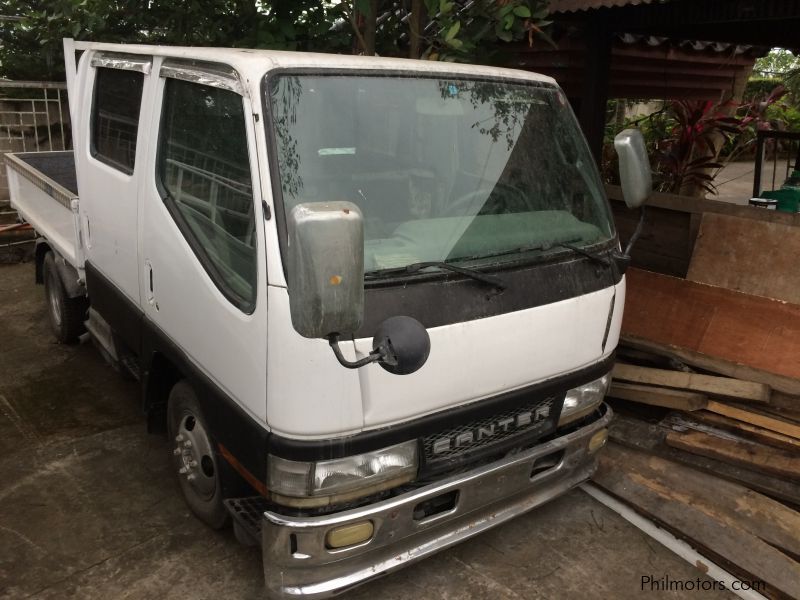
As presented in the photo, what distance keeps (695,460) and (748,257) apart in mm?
1385

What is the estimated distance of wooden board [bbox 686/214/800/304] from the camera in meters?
3.99

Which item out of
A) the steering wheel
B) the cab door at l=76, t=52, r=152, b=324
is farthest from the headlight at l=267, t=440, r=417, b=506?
the cab door at l=76, t=52, r=152, b=324

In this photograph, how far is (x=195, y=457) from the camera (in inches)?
122

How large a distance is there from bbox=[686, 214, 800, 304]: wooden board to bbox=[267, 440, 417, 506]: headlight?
270cm

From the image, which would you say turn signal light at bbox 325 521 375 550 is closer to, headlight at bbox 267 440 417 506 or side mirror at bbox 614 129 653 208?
headlight at bbox 267 440 417 506

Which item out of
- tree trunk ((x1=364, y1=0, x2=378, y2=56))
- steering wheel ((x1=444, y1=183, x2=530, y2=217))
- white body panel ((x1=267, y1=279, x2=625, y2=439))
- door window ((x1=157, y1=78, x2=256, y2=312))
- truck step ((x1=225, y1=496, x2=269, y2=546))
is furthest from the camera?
tree trunk ((x1=364, y1=0, x2=378, y2=56))

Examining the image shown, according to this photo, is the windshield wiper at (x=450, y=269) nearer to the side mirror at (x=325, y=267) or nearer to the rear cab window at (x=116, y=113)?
the side mirror at (x=325, y=267)

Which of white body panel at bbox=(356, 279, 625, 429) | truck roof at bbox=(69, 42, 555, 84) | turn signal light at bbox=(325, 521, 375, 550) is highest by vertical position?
truck roof at bbox=(69, 42, 555, 84)

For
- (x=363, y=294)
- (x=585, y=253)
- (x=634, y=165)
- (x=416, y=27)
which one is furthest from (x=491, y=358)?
(x=416, y=27)

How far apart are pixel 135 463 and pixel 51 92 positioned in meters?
5.97

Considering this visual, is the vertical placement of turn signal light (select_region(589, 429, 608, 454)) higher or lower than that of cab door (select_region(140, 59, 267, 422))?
lower

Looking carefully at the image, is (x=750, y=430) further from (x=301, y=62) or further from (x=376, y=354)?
(x=301, y=62)

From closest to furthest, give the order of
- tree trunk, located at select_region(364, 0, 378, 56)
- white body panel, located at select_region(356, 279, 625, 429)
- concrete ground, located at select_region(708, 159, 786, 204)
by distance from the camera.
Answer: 1. white body panel, located at select_region(356, 279, 625, 429)
2. tree trunk, located at select_region(364, 0, 378, 56)
3. concrete ground, located at select_region(708, 159, 786, 204)

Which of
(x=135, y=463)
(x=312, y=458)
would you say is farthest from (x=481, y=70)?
(x=135, y=463)
